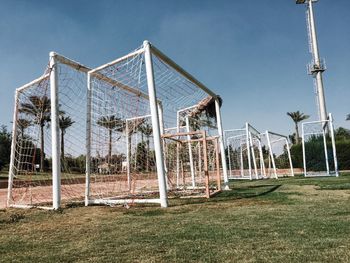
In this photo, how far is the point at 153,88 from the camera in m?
6.95

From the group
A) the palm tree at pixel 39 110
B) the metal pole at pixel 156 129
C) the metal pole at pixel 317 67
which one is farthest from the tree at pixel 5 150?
the metal pole at pixel 317 67

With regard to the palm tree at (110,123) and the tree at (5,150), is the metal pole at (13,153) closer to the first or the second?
the palm tree at (110,123)

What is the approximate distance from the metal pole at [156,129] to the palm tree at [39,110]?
2.87 metres

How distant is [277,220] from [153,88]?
11.9 feet

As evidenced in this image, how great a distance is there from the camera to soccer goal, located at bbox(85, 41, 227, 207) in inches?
280

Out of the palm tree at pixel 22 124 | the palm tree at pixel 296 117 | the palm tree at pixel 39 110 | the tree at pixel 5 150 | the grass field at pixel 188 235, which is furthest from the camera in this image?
the palm tree at pixel 296 117

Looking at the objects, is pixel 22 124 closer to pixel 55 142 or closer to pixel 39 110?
pixel 39 110

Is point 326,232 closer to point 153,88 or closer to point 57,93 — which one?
point 153,88

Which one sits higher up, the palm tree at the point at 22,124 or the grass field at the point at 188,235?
the palm tree at the point at 22,124

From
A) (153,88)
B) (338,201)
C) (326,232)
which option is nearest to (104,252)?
(326,232)

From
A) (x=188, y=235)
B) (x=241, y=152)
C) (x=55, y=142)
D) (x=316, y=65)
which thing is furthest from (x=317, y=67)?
(x=188, y=235)

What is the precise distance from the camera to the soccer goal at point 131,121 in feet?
23.4

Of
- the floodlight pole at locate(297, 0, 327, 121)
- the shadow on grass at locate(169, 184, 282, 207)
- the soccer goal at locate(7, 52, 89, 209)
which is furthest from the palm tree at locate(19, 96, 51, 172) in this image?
the floodlight pole at locate(297, 0, 327, 121)

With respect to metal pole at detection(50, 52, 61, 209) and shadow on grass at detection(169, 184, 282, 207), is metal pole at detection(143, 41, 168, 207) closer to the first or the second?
shadow on grass at detection(169, 184, 282, 207)
